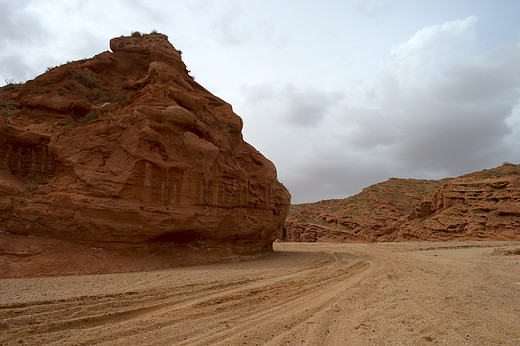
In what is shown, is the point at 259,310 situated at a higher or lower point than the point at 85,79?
lower

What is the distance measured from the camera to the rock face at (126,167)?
9289mm

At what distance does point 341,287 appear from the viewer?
7031mm

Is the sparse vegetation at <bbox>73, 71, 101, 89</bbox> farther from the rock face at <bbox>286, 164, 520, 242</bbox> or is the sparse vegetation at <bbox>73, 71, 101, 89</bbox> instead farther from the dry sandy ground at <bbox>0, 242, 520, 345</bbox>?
the rock face at <bbox>286, 164, 520, 242</bbox>

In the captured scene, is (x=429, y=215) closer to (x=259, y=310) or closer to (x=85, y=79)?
(x=259, y=310)

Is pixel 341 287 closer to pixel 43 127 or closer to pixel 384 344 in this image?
pixel 384 344

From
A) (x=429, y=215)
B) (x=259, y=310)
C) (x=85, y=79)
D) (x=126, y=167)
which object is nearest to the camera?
(x=259, y=310)

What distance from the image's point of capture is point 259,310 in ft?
16.5

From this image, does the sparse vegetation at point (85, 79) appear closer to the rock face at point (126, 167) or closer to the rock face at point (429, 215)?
the rock face at point (126, 167)

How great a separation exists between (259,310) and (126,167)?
7666 mm

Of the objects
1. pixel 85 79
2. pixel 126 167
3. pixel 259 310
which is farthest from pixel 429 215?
pixel 85 79

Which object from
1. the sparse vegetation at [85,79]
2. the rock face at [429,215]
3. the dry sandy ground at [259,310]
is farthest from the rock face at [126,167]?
the rock face at [429,215]

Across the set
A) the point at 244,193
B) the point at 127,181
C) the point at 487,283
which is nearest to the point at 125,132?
the point at 127,181

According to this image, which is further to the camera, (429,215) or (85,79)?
(429,215)

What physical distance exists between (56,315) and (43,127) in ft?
31.0
